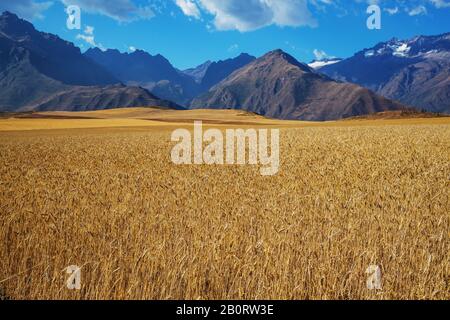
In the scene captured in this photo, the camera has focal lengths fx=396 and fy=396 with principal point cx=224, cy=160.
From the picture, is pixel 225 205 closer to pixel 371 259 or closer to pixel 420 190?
pixel 371 259

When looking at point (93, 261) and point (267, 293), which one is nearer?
point (267, 293)

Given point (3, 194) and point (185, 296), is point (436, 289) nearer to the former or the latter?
point (185, 296)

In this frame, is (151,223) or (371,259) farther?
(151,223)

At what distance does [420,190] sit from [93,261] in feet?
23.9

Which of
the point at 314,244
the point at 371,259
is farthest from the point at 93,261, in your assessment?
the point at 371,259
